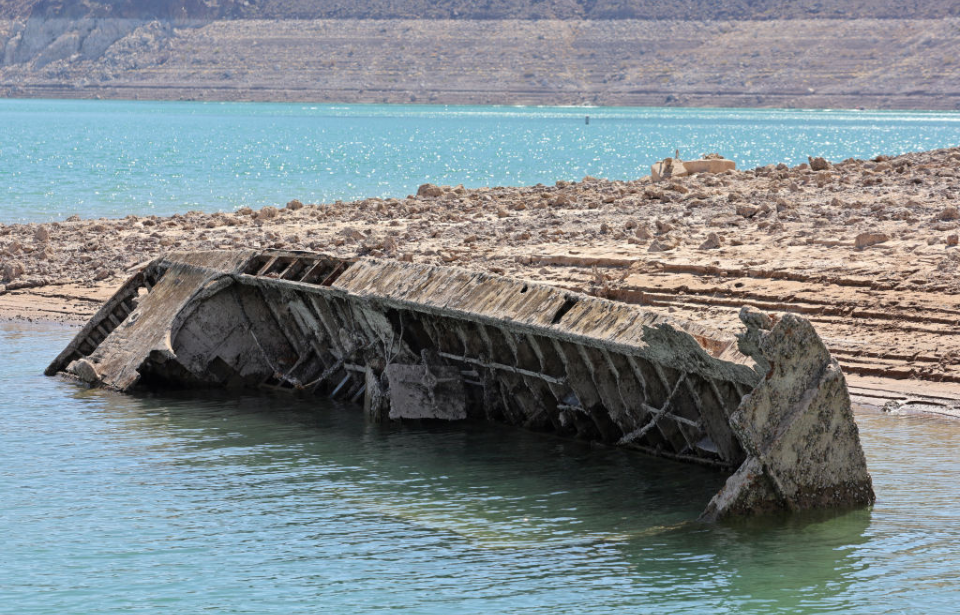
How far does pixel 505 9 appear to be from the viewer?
165 m

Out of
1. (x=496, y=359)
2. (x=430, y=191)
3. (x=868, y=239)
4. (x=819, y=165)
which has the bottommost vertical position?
(x=496, y=359)

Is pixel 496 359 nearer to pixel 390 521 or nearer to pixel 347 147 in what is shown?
pixel 390 521

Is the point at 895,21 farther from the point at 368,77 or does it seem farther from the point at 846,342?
the point at 846,342

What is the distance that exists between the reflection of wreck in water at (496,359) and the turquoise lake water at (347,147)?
1898cm

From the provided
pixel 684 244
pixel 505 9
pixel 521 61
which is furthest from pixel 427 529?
pixel 505 9

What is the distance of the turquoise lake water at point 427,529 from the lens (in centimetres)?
898

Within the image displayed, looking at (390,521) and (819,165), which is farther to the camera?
(819,165)

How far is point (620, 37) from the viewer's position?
506ft

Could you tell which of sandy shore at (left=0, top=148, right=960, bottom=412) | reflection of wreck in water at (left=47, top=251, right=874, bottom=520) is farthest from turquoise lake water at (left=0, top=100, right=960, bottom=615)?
sandy shore at (left=0, top=148, right=960, bottom=412)

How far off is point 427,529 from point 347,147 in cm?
7166

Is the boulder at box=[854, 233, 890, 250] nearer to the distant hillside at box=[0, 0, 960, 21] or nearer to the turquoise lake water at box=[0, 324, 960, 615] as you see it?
the turquoise lake water at box=[0, 324, 960, 615]

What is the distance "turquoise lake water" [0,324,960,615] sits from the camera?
8.98 m

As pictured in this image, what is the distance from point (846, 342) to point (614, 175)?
122ft

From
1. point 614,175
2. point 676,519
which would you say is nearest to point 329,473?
point 676,519
